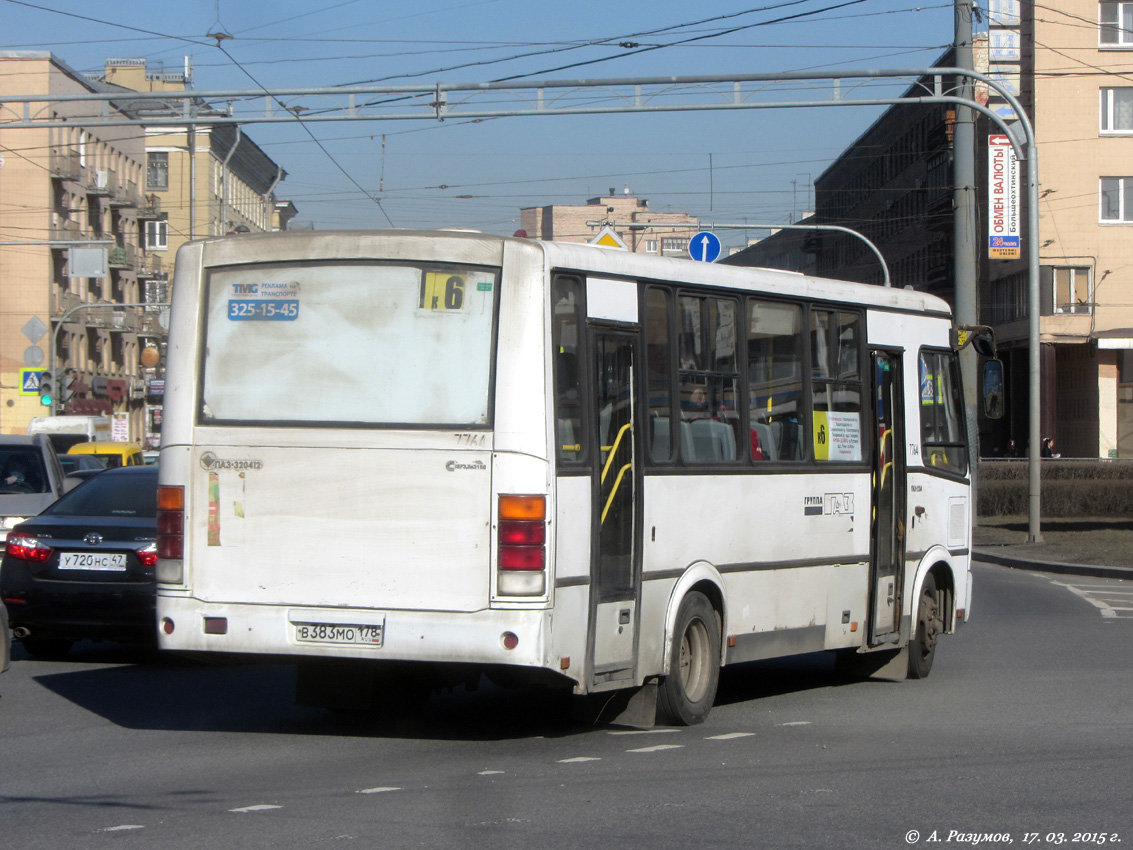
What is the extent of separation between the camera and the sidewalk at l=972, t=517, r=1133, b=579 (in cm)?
2327

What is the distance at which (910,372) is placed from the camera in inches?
484

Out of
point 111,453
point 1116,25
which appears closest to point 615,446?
point 111,453

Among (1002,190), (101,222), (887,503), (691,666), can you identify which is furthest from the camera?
(101,222)

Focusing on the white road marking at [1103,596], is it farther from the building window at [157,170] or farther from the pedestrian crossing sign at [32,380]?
the building window at [157,170]

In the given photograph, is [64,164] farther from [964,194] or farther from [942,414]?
[942,414]

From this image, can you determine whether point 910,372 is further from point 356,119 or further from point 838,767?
point 356,119

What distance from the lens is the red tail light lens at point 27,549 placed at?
12570mm

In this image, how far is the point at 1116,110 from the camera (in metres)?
57.3

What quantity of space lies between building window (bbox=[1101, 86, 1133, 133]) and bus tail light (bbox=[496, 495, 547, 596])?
5371 centimetres

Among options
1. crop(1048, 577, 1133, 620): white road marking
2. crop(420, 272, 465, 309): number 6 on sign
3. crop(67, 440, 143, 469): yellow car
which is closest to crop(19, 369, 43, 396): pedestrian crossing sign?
crop(67, 440, 143, 469): yellow car

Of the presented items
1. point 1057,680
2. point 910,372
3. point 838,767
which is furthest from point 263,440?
point 1057,680

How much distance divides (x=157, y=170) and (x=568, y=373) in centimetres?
9158

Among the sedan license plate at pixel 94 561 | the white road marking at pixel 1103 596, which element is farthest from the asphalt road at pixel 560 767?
the white road marking at pixel 1103 596

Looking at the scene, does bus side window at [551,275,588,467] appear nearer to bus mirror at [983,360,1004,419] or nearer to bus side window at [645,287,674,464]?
bus side window at [645,287,674,464]
